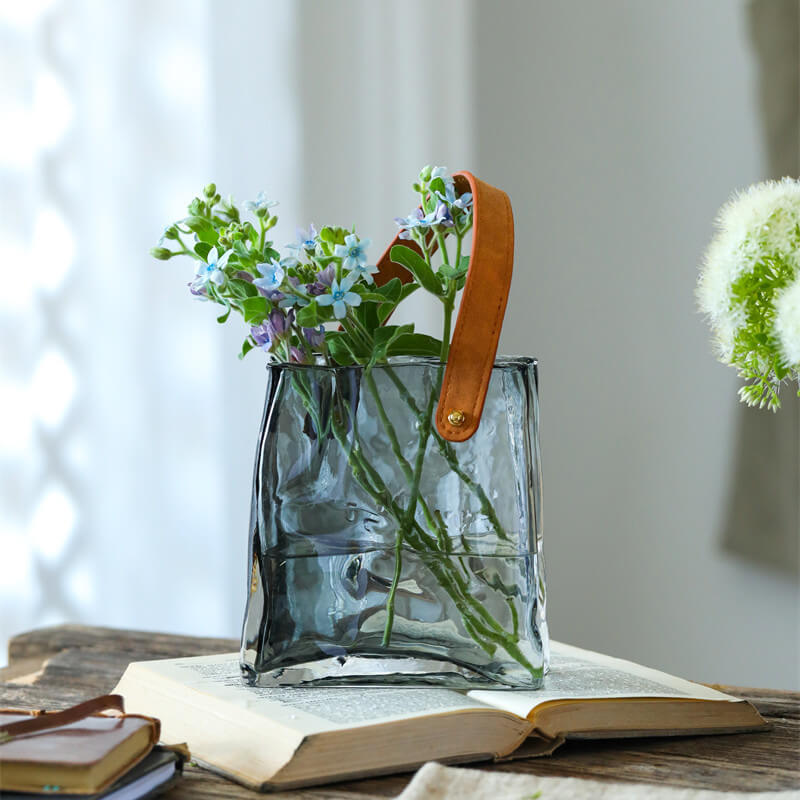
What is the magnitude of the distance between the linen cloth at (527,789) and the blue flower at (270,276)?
10.3 inches

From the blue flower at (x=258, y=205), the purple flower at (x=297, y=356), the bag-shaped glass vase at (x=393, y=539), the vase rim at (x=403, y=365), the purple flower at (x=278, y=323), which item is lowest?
the bag-shaped glass vase at (x=393, y=539)

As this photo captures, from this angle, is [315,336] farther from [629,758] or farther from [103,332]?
[103,332]

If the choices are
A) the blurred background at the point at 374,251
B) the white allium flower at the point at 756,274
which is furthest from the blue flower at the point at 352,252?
the blurred background at the point at 374,251

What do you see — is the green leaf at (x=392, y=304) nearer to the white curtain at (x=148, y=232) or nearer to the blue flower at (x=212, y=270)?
the blue flower at (x=212, y=270)

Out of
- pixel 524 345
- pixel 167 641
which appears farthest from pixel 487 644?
pixel 524 345

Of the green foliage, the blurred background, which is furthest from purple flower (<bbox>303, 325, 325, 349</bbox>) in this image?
the blurred background

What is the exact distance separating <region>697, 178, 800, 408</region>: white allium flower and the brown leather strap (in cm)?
38

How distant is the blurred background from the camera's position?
1593 mm

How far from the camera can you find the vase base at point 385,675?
614 millimetres

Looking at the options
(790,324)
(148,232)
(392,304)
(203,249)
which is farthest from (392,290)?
(148,232)

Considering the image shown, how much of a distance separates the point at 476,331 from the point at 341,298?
8 centimetres

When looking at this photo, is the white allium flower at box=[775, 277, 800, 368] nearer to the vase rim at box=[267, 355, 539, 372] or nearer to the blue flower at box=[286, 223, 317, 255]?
the vase rim at box=[267, 355, 539, 372]

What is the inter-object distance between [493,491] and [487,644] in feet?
0.29

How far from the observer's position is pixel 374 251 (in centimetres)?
180
